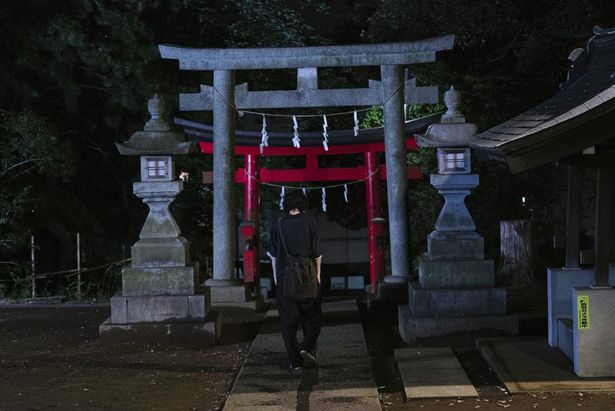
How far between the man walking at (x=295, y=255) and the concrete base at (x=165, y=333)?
6.54ft

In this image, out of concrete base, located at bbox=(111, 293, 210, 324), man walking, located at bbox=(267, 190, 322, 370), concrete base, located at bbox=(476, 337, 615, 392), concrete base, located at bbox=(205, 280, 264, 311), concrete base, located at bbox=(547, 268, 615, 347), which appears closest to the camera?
concrete base, located at bbox=(476, 337, 615, 392)

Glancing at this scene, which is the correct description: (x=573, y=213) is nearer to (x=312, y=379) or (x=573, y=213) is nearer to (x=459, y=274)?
(x=459, y=274)

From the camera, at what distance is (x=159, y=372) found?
27.3 ft

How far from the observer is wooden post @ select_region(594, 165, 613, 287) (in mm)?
7270

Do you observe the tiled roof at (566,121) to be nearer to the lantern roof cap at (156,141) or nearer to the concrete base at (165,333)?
the lantern roof cap at (156,141)

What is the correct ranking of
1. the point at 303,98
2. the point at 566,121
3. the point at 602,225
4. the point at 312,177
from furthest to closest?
the point at 312,177 < the point at 303,98 < the point at 602,225 < the point at 566,121

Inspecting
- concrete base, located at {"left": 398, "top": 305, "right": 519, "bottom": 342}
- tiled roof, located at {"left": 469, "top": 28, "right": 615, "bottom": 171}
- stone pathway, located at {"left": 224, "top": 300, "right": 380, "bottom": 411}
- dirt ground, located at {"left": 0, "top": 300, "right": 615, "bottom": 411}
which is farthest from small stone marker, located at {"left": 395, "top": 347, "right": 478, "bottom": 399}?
tiled roof, located at {"left": 469, "top": 28, "right": 615, "bottom": 171}

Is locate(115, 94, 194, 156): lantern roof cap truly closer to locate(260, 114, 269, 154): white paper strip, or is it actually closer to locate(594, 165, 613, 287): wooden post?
locate(260, 114, 269, 154): white paper strip

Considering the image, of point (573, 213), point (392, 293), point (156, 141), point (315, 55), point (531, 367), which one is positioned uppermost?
point (315, 55)

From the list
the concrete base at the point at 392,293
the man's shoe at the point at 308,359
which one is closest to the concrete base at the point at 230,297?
the concrete base at the point at 392,293

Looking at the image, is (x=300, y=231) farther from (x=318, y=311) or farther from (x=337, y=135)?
(x=337, y=135)

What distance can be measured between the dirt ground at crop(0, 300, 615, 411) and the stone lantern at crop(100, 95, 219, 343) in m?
0.25

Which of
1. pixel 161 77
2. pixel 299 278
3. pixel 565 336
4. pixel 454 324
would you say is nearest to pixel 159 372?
pixel 299 278

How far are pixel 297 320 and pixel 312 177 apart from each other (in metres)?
8.41
